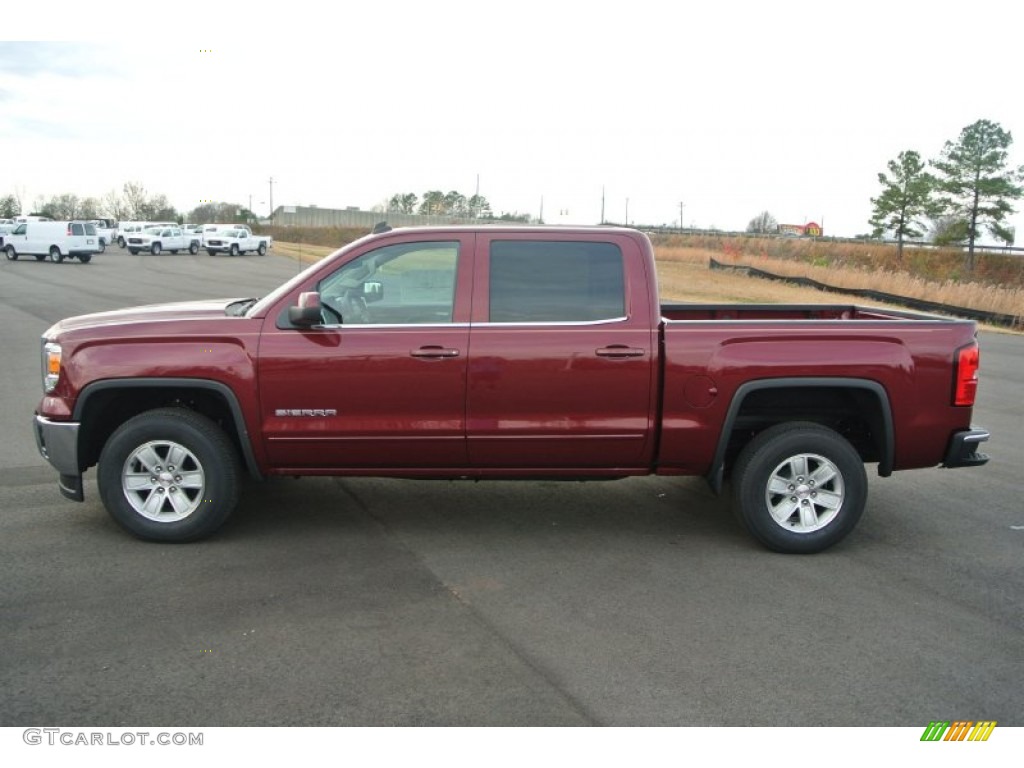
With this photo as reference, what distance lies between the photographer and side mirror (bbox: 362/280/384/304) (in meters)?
5.79

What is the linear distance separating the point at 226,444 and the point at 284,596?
48.7 inches

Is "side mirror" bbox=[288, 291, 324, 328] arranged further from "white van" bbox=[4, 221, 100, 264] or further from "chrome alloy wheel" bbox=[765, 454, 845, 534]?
"white van" bbox=[4, 221, 100, 264]

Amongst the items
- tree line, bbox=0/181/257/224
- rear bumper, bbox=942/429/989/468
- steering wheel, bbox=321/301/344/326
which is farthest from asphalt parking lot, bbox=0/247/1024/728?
tree line, bbox=0/181/257/224

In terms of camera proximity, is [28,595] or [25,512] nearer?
[28,595]

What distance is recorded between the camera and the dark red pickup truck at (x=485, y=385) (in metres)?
5.63

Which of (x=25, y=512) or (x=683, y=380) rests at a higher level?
(x=683, y=380)

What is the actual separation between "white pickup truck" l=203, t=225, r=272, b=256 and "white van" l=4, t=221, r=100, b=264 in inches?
371

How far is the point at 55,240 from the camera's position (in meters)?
42.2

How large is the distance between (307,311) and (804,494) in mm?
3252
